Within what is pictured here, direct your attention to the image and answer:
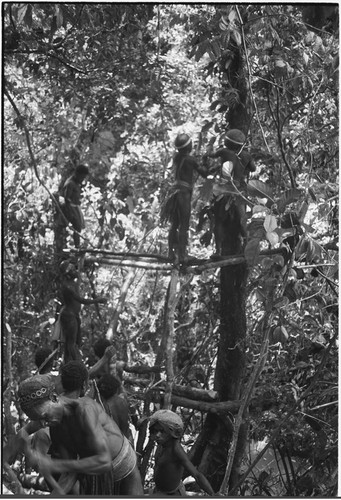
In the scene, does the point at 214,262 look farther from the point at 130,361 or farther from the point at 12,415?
the point at 12,415

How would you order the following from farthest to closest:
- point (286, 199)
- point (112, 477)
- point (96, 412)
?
point (286, 199), point (112, 477), point (96, 412)

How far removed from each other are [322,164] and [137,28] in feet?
3.92

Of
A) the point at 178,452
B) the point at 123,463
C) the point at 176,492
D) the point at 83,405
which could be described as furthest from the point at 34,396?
the point at 176,492

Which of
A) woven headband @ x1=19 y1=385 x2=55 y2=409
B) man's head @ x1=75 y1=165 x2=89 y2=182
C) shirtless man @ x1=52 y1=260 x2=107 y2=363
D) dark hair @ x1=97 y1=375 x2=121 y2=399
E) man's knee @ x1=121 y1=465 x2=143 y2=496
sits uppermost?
man's head @ x1=75 y1=165 x2=89 y2=182

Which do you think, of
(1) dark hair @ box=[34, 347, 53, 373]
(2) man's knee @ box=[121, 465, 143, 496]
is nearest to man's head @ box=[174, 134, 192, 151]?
(1) dark hair @ box=[34, 347, 53, 373]

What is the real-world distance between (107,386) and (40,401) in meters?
0.73

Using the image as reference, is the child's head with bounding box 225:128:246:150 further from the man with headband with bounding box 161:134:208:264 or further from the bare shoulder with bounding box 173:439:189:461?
→ the bare shoulder with bounding box 173:439:189:461

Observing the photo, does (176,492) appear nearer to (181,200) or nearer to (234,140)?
(181,200)

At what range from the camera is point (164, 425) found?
400cm

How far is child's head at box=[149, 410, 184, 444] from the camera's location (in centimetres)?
399

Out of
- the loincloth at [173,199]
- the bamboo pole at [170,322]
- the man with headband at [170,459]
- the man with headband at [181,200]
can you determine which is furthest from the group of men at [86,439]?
the loincloth at [173,199]

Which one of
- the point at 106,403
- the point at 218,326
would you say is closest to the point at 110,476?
the point at 106,403

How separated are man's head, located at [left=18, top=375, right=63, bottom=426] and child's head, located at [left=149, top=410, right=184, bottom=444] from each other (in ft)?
1.97

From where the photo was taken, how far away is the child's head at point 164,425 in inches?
157
